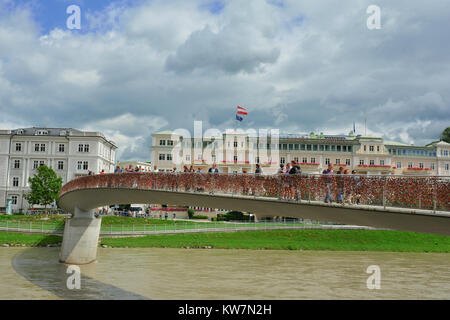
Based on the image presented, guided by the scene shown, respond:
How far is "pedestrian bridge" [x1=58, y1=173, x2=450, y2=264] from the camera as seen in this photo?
1255 centimetres

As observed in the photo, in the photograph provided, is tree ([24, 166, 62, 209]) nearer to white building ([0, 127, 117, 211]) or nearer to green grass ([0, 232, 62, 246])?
white building ([0, 127, 117, 211])

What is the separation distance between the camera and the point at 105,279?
2589 cm

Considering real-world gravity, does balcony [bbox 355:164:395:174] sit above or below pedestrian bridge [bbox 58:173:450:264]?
above

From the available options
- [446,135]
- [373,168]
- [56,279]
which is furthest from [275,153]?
[56,279]

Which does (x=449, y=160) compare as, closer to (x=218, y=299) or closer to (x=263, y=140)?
(x=263, y=140)

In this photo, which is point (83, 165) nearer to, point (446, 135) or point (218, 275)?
point (218, 275)

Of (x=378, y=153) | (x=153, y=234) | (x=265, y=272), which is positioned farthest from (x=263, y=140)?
(x=265, y=272)

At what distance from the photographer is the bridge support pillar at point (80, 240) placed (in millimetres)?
31875

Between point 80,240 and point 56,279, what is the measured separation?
696 centimetres

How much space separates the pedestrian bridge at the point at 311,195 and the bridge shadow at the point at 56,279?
5246 mm

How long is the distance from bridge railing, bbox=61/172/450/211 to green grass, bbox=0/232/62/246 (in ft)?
86.0

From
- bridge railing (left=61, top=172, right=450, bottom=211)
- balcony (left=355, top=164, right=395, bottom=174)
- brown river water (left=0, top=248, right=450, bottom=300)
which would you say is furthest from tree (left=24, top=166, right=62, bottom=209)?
balcony (left=355, top=164, right=395, bottom=174)

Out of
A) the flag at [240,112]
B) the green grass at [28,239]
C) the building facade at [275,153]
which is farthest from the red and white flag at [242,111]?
the building facade at [275,153]
